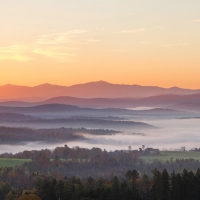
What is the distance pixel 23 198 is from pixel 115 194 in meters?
14.3

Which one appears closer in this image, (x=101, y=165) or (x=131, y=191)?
(x=131, y=191)

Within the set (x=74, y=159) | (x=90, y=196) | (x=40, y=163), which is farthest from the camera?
(x=74, y=159)

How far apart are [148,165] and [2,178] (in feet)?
205

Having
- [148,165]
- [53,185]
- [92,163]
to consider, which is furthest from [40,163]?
[53,185]

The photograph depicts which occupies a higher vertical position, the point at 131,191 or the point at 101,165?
the point at 101,165

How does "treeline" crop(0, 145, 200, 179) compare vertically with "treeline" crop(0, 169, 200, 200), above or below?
above

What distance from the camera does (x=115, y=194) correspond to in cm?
7200

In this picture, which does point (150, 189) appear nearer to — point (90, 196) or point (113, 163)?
point (90, 196)

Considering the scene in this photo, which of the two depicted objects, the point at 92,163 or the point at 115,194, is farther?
the point at 92,163

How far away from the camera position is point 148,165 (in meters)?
172

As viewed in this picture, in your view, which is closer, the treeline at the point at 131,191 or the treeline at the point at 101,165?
the treeline at the point at 131,191

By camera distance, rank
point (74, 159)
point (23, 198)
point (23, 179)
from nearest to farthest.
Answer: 1. point (23, 198)
2. point (23, 179)
3. point (74, 159)

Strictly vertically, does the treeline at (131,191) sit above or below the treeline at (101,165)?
below

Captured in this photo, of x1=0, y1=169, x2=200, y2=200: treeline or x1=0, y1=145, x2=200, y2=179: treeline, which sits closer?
x1=0, y1=169, x2=200, y2=200: treeline
